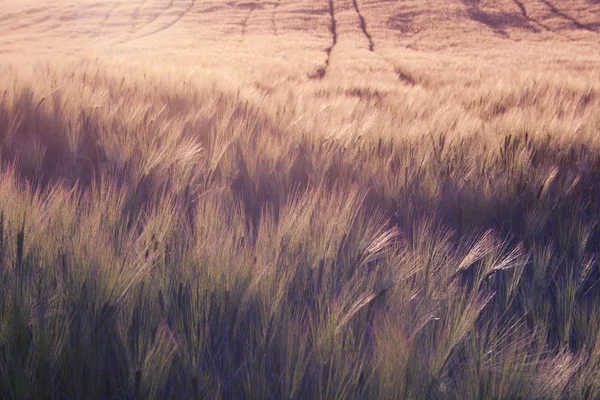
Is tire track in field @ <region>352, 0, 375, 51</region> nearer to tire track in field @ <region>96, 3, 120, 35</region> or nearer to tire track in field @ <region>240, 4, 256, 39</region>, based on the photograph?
tire track in field @ <region>240, 4, 256, 39</region>

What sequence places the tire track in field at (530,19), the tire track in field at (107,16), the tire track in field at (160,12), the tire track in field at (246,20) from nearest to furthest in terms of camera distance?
the tire track in field at (246,20)
the tire track in field at (530,19)
the tire track in field at (107,16)
the tire track in field at (160,12)

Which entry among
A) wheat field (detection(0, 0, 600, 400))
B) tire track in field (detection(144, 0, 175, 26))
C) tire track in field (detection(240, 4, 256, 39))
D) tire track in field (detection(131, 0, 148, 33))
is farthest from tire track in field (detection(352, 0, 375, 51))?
wheat field (detection(0, 0, 600, 400))

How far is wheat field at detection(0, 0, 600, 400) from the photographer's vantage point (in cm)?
92

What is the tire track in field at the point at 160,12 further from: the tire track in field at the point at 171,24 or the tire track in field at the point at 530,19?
the tire track in field at the point at 530,19

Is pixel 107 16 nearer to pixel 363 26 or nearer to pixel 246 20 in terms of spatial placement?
pixel 246 20

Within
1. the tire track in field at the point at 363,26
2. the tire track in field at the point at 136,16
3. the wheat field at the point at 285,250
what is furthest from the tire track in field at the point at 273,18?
the wheat field at the point at 285,250

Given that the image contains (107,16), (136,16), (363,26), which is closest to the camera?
(363,26)

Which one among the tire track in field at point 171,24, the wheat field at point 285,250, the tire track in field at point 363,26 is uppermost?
the wheat field at point 285,250

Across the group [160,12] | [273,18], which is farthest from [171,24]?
[273,18]

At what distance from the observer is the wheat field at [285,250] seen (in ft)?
3.03

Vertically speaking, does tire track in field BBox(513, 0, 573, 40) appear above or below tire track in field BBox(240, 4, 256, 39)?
A: below

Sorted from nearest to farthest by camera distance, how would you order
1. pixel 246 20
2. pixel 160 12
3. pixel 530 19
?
pixel 246 20 → pixel 530 19 → pixel 160 12

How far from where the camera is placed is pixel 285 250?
134 centimetres

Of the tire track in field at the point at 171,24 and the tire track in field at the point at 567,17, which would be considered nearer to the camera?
the tire track in field at the point at 171,24
